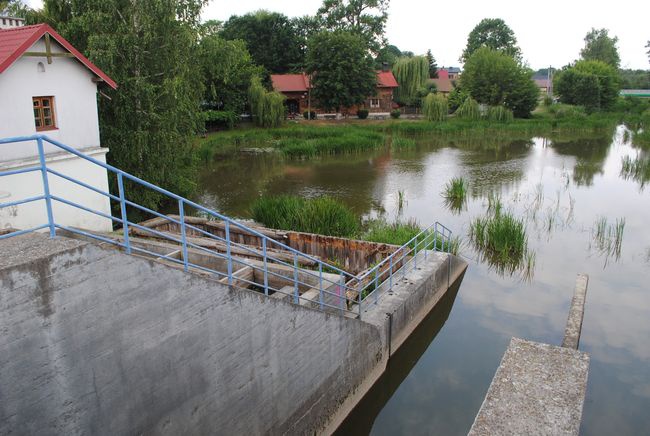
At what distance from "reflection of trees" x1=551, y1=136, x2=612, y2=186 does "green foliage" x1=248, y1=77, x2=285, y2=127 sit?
1945cm

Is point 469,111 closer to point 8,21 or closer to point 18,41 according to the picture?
point 8,21

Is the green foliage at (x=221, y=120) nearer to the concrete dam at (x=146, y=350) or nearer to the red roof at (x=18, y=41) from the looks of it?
the red roof at (x=18, y=41)

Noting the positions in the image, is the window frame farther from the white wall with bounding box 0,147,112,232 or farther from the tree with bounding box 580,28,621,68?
the tree with bounding box 580,28,621,68

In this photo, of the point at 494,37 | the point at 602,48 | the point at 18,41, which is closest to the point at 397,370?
the point at 18,41

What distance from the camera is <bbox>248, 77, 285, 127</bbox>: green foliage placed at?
39.9 metres

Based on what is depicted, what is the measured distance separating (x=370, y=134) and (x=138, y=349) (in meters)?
32.1

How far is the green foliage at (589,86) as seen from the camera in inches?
2314

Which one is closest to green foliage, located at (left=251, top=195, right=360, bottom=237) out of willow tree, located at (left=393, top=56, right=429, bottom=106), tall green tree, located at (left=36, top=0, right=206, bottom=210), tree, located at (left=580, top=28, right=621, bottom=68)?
tall green tree, located at (left=36, top=0, right=206, bottom=210)

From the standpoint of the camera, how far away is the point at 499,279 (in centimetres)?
1368

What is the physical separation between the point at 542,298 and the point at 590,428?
460 centimetres

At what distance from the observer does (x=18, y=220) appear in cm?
A: 1072

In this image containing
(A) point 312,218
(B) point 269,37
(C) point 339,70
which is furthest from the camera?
(B) point 269,37

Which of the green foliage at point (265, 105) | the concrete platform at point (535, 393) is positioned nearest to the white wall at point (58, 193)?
the concrete platform at point (535, 393)

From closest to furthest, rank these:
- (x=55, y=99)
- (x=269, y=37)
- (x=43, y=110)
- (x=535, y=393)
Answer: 1. (x=535, y=393)
2. (x=43, y=110)
3. (x=55, y=99)
4. (x=269, y=37)
